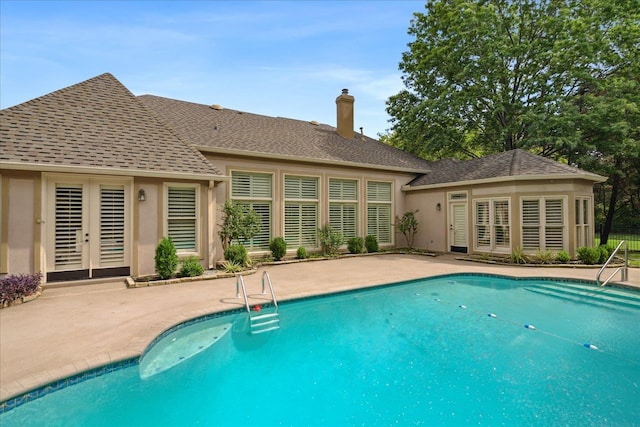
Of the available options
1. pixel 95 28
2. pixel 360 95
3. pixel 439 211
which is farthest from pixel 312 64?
pixel 439 211

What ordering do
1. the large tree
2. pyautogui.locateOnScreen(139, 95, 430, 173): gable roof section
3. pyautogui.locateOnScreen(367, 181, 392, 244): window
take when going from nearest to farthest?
1. pyautogui.locateOnScreen(139, 95, 430, 173): gable roof section
2. pyautogui.locateOnScreen(367, 181, 392, 244): window
3. the large tree

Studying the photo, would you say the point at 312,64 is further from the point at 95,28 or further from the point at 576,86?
the point at 576,86

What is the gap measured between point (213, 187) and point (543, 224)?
10852 mm

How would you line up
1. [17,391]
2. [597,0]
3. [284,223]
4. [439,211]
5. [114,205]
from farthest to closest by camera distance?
1. [597,0]
2. [439,211]
3. [284,223]
4. [114,205]
5. [17,391]

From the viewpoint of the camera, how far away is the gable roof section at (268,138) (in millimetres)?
10752

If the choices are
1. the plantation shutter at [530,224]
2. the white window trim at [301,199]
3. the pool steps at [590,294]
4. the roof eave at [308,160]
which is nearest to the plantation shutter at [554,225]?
the plantation shutter at [530,224]

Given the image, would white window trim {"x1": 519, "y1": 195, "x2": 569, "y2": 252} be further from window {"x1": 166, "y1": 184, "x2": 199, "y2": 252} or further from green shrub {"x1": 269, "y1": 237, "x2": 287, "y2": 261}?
window {"x1": 166, "y1": 184, "x2": 199, "y2": 252}

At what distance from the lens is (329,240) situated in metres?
11.9

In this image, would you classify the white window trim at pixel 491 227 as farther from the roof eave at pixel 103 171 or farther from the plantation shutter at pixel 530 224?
the roof eave at pixel 103 171

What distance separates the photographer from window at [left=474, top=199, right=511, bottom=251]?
11.4m

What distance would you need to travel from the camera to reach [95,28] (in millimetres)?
8062

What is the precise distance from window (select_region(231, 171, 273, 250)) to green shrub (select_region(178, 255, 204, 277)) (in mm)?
2513

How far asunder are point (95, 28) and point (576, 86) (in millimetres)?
21127

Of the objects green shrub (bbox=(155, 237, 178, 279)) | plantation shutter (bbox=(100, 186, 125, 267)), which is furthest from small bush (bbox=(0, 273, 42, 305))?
green shrub (bbox=(155, 237, 178, 279))
